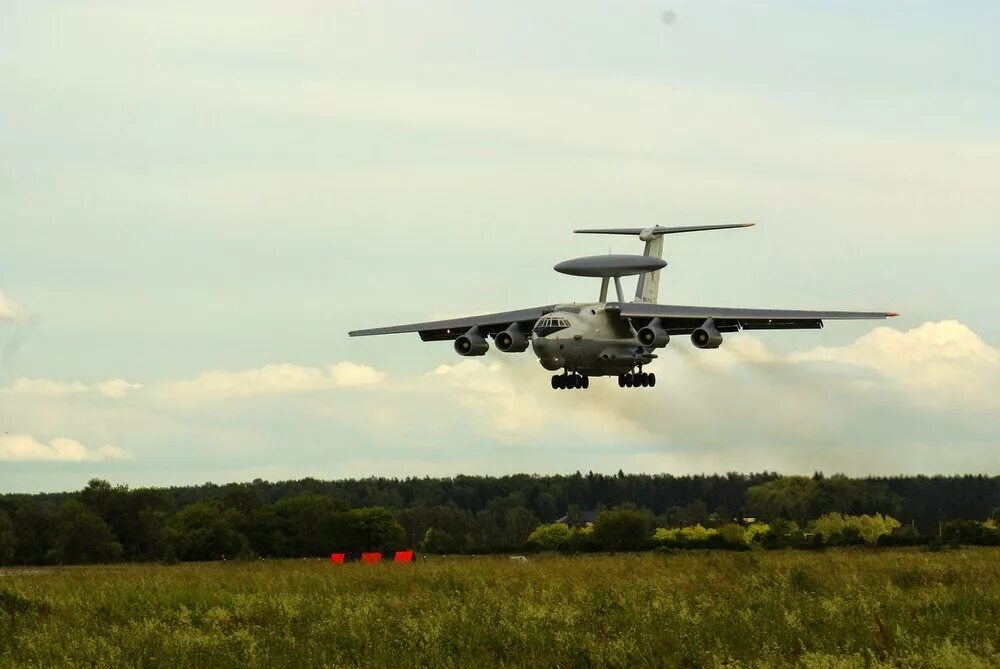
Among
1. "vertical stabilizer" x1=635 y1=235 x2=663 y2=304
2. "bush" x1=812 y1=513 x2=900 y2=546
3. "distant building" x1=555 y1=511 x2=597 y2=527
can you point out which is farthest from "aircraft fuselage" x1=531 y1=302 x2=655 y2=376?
"distant building" x1=555 y1=511 x2=597 y2=527

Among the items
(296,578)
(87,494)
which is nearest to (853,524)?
(87,494)

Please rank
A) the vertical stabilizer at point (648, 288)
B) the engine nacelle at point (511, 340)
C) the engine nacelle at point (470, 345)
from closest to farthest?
the engine nacelle at point (511, 340)
the engine nacelle at point (470, 345)
the vertical stabilizer at point (648, 288)

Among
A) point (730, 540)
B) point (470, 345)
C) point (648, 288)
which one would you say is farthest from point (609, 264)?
point (730, 540)

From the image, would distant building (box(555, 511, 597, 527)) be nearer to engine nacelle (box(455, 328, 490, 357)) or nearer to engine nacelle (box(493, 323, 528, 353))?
engine nacelle (box(455, 328, 490, 357))

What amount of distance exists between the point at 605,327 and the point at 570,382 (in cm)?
300

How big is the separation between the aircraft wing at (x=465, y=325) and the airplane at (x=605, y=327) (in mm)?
35

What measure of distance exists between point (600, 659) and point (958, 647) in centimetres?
462

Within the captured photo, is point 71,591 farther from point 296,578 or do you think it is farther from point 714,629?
point 714,629

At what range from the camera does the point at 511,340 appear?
4991 cm

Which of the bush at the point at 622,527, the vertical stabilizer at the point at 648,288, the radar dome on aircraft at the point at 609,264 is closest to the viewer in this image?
the radar dome on aircraft at the point at 609,264

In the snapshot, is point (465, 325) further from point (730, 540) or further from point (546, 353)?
point (730, 540)

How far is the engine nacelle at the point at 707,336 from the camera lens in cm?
4772

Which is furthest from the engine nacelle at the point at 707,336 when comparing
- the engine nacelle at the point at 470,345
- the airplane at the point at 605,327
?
the engine nacelle at the point at 470,345

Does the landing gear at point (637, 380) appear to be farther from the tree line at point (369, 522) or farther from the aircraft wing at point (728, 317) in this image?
the tree line at point (369, 522)
